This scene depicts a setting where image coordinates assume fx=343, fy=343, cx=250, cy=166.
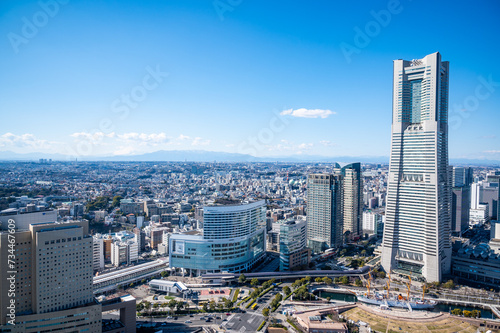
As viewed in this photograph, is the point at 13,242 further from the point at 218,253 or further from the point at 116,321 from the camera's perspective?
the point at 218,253

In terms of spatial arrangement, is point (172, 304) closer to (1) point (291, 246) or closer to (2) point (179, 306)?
(2) point (179, 306)

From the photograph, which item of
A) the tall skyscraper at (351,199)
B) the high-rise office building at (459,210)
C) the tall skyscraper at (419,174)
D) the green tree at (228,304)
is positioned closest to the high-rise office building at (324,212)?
the tall skyscraper at (351,199)

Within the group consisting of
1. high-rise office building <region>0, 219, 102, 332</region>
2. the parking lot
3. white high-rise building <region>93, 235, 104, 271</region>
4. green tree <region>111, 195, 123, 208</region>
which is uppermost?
high-rise office building <region>0, 219, 102, 332</region>

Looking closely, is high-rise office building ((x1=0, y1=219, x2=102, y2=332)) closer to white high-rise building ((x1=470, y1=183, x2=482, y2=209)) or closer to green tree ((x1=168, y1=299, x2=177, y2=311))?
green tree ((x1=168, y1=299, x2=177, y2=311))

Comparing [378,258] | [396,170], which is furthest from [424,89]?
[378,258]

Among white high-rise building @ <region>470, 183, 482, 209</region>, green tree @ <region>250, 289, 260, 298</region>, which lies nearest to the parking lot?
green tree @ <region>250, 289, 260, 298</region>

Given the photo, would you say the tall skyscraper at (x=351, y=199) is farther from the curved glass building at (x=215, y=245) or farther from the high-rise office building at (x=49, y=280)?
the high-rise office building at (x=49, y=280)
